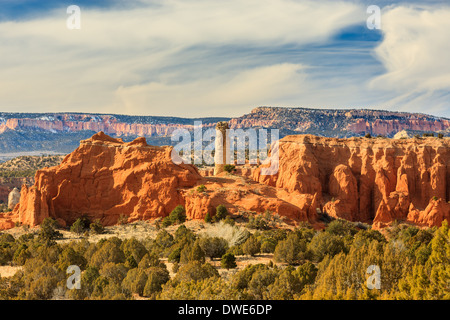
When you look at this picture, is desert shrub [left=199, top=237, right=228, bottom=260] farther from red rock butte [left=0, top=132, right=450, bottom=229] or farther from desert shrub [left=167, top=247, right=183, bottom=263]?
red rock butte [left=0, top=132, right=450, bottom=229]

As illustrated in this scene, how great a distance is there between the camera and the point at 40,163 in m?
135

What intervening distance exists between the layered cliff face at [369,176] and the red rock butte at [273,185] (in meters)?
0.12

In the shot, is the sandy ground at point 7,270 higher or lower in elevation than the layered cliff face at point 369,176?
lower

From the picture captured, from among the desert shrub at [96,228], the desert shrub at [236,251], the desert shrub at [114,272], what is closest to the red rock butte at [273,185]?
the desert shrub at [96,228]

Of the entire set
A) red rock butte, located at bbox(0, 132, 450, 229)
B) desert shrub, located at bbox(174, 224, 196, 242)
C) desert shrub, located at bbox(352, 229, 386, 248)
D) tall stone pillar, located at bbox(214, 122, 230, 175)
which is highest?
tall stone pillar, located at bbox(214, 122, 230, 175)

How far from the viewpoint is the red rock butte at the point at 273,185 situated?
162 feet

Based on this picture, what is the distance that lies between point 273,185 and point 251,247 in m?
25.2

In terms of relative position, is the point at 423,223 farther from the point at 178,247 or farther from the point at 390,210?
the point at 178,247

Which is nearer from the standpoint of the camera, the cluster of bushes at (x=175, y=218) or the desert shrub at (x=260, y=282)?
the desert shrub at (x=260, y=282)

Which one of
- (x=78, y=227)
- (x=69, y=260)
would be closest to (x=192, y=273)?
(x=69, y=260)

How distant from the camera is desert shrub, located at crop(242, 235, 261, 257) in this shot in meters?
35.7

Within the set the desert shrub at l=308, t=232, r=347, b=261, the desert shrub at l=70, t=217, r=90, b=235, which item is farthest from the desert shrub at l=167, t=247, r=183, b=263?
the desert shrub at l=70, t=217, r=90, b=235

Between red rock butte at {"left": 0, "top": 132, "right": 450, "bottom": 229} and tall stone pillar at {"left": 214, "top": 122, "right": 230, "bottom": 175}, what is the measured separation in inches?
181

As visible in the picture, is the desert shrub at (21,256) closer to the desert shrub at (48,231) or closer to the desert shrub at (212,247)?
the desert shrub at (48,231)
